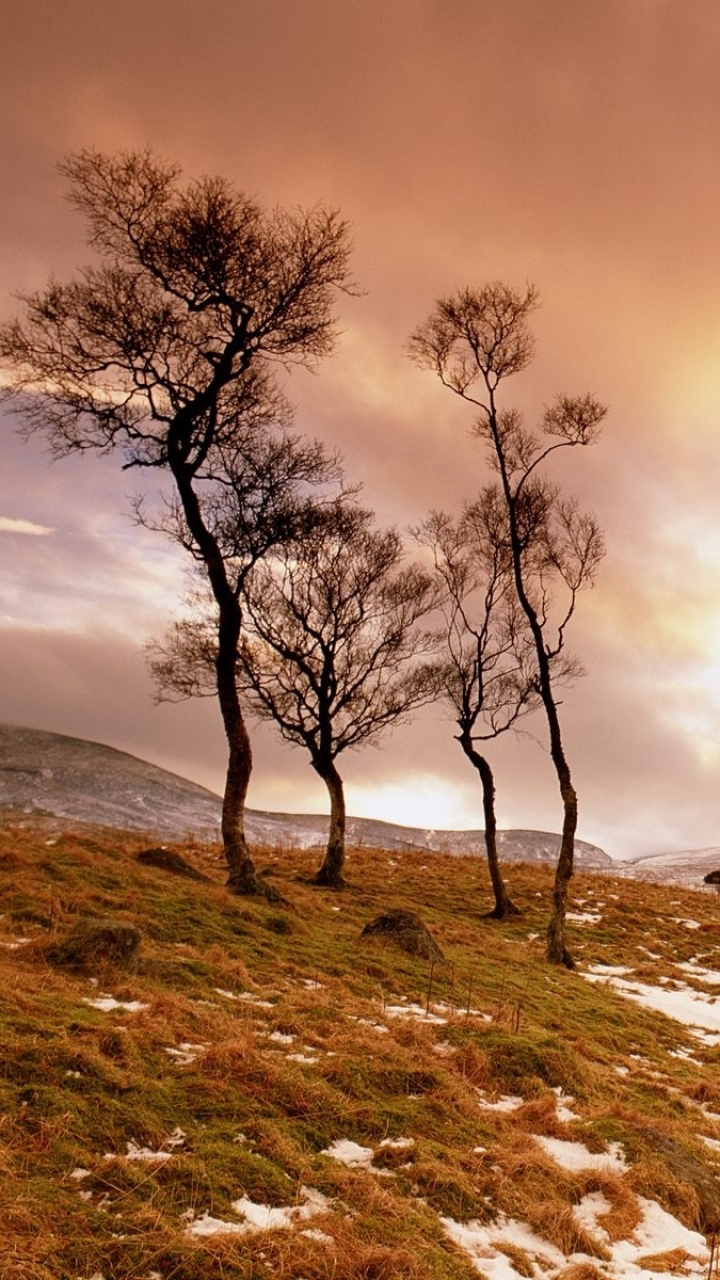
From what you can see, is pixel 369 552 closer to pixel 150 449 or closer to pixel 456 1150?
pixel 150 449

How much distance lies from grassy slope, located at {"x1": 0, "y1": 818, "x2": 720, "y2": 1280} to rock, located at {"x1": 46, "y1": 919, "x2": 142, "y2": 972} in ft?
0.58

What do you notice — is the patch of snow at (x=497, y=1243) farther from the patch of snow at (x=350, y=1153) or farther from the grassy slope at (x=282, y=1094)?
the patch of snow at (x=350, y=1153)

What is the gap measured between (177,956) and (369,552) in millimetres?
18501

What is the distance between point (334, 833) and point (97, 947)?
16.2m

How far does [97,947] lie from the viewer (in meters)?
8.84

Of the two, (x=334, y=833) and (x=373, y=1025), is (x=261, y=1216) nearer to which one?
(x=373, y=1025)

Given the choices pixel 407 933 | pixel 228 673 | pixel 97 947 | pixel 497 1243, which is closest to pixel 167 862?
pixel 228 673

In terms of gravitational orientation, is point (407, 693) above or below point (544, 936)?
above

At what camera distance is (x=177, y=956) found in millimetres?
9930

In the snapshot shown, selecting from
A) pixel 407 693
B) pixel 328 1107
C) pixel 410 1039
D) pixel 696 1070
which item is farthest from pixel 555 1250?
pixel 407 693

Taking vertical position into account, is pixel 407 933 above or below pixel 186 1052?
above

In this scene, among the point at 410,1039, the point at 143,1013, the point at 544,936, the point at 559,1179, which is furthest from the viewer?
the point at 544,936

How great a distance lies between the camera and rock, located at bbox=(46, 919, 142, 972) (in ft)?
28.3

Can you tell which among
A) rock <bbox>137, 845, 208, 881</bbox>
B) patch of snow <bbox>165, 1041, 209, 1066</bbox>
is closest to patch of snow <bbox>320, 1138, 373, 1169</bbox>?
patch of snow <bbox>165, 1041, 209, 1066</bbox>
